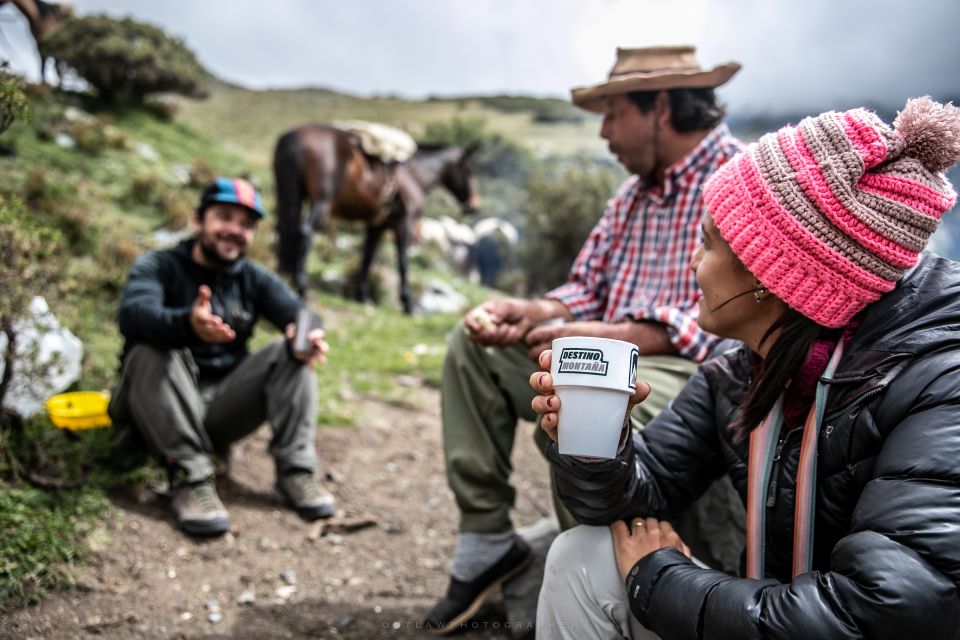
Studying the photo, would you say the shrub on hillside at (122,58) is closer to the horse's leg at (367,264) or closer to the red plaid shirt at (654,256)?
the horse's leg at (367,264)

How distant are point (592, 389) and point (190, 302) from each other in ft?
8.35

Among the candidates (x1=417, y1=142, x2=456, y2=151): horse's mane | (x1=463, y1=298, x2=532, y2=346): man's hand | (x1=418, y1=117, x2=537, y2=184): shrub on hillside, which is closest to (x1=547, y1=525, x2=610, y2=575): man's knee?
(x1=463, y1=298, x2=532, y2=346): man's hand

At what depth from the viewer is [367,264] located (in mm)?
9836

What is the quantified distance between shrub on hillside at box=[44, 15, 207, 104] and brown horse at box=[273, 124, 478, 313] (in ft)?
33.3

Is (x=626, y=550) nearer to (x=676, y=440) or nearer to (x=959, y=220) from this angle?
(x=676, y=440)

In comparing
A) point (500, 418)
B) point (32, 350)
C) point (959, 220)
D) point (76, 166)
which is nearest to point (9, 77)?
point (32, 350)

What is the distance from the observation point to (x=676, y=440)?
183 cm

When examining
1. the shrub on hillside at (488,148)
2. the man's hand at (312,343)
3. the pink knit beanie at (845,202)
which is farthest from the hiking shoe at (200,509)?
the shrub on hillside at (488,148)

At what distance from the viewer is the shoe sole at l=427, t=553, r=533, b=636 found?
2.48 m

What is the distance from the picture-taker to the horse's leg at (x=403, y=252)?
996 cm

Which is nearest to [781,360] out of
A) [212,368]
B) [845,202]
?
[845,202]

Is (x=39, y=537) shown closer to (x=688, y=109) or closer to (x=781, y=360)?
(x=781, y=360)

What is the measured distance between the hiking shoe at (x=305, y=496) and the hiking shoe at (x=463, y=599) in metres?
1.03

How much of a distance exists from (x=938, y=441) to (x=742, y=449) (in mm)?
585
